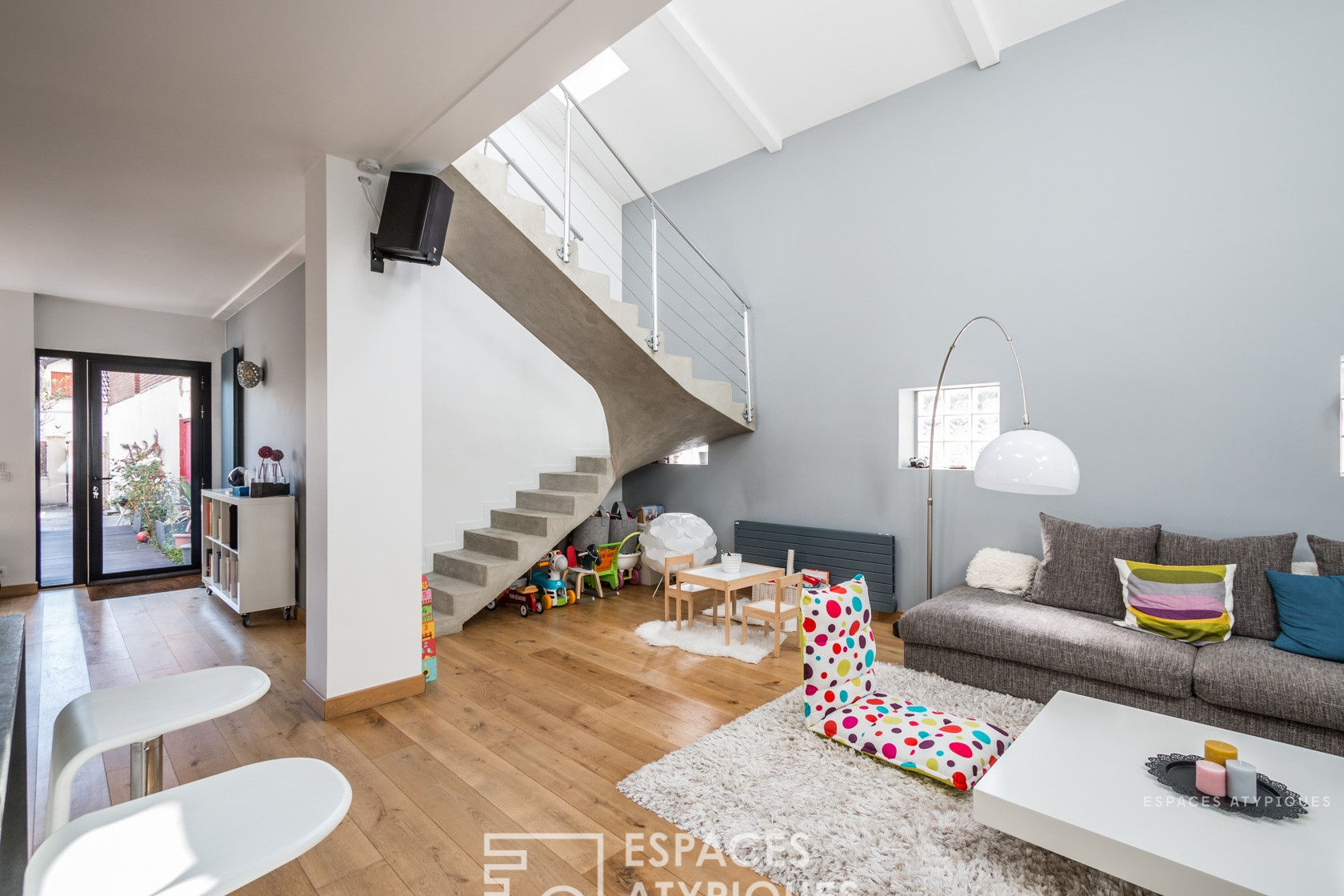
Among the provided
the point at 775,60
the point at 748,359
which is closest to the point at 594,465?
→ the point at 748,359

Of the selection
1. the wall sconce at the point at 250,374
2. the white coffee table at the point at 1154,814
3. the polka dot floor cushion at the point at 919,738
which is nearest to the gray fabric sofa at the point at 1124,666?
the white coffee table at the point at 1154,814

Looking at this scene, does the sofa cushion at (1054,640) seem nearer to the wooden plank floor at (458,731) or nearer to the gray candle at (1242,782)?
the wooden plank floor at (458,731)

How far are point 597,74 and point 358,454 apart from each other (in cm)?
425

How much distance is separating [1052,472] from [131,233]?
204 inches

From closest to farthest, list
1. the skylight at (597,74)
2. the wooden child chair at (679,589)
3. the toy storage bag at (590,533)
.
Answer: the wooden child chair at (679,589)
the skylight at (597,74)
the toy storage bag at (590,533)

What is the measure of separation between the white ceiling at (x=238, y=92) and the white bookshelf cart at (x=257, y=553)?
187 centimetres

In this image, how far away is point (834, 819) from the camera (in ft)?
7.09

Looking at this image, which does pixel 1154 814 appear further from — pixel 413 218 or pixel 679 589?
pixel 413 218

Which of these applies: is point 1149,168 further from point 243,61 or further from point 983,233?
point 243,61

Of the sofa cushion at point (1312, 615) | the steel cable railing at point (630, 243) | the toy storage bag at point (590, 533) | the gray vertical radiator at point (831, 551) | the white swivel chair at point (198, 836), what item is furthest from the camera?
the steel cable railing at point (630, 243)

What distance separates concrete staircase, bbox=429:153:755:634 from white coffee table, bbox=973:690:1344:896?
317 centimetres

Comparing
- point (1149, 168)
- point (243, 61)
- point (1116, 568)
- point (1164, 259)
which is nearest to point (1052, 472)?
point (1116, 568)

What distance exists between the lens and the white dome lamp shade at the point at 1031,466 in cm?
253

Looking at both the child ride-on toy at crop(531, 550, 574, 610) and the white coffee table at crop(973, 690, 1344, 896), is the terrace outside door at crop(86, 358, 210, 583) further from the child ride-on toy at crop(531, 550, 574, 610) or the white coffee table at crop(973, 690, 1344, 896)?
the white coffee table at crop(973, 690, 1344, 896)
